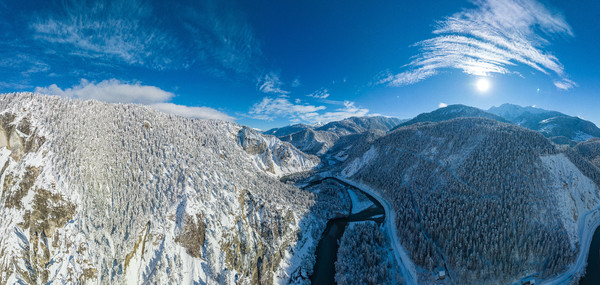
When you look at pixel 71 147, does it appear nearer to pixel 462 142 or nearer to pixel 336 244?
pixel 336 244

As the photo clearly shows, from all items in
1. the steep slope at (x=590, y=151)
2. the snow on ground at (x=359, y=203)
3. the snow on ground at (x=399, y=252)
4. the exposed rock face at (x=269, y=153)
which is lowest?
the snow on ground at (x=399, y=252)

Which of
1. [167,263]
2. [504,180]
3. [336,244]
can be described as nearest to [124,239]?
[167,263]

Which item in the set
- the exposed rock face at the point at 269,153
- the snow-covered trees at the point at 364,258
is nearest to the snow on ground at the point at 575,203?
the snow-covered trees at the point at 364,258

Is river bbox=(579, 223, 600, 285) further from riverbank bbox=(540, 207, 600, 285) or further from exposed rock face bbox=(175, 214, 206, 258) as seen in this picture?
exposed rock face bbox=(175, 214, 206, 258)

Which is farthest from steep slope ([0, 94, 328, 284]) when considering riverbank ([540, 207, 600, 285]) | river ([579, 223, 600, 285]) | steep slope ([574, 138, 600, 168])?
steep slope ([574, 138, 600, 168])

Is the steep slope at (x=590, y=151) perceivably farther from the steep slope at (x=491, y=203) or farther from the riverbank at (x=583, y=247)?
→ the riverbank at (x=583, y=247)

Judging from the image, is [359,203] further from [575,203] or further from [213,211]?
[575,203]
